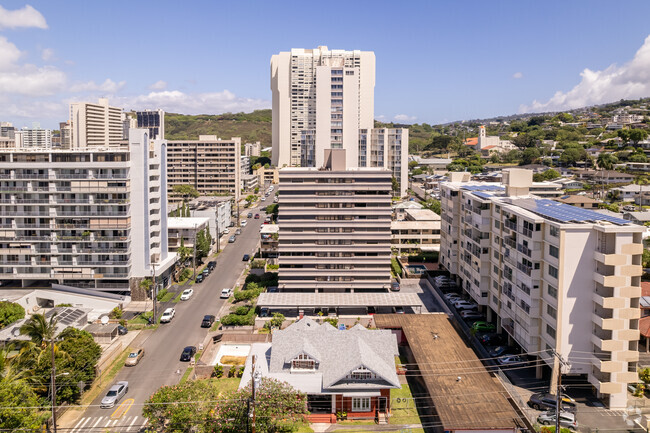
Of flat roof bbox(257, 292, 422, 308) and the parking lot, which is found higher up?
flat roof bbox(257, 292, 422, 308)

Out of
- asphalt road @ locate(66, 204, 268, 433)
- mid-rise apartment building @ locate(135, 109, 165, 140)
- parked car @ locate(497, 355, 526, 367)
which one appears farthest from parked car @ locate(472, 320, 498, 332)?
mid-rise apartment building @ locate(135, 109, 165, 140)

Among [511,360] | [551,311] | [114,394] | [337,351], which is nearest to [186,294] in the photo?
[114,394]

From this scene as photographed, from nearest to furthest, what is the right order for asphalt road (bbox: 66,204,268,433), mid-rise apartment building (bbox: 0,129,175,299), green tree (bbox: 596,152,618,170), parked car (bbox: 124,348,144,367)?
asphalt road (bbox: 66,204,268,433) < parked car (bbox: 124,348,144,367) < mid-rise apartment building (bbox: 0,129,175,299) < green tree (bbox: 596,152,618,170)

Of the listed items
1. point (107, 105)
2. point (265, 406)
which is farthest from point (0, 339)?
point (107, 105)

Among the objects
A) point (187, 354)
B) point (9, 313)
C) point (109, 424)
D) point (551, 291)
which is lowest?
point (109, 424)

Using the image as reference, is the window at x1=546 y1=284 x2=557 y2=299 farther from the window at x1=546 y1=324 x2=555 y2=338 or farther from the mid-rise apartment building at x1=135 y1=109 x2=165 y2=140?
the mid-rise apartment building at x1=135 y1=109 x2=165 y2=140

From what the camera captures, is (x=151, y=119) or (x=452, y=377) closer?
(x=452, y=377)

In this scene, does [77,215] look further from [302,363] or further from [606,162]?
[606,162]
